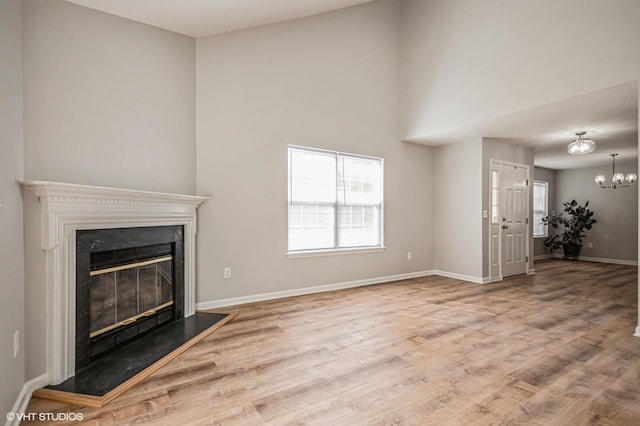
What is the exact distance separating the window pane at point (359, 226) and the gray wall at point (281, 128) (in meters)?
0.21

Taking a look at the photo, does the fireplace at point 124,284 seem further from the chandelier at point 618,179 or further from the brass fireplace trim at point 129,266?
the chandelier at point 618,179

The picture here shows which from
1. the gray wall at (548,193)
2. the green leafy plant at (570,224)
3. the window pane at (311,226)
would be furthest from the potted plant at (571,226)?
the window pane at (311,226)

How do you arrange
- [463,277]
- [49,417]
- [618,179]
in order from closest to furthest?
[49,417] < [463,277] < [618,179]

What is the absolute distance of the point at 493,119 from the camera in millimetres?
4184

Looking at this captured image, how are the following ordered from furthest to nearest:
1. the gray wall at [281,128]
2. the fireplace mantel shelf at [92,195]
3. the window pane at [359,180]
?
1. the window pane at [359,180]
2. the gray wall at [281,128]
3. the fireplace mantel shelf at [92,195]

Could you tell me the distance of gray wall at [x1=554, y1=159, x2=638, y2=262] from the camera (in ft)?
24.0

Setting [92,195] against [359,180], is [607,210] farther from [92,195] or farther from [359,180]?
[92,195]

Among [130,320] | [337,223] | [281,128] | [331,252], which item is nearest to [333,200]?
[337,223]

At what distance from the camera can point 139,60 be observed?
10.2ft

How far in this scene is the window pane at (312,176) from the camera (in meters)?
4.36

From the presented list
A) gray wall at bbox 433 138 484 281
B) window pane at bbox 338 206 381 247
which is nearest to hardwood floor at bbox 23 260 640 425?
window pane at bbox 338 206 381 247

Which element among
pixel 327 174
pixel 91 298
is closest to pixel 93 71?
pixel 91 298

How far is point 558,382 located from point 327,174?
3.42 meters

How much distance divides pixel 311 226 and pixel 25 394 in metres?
3.24
